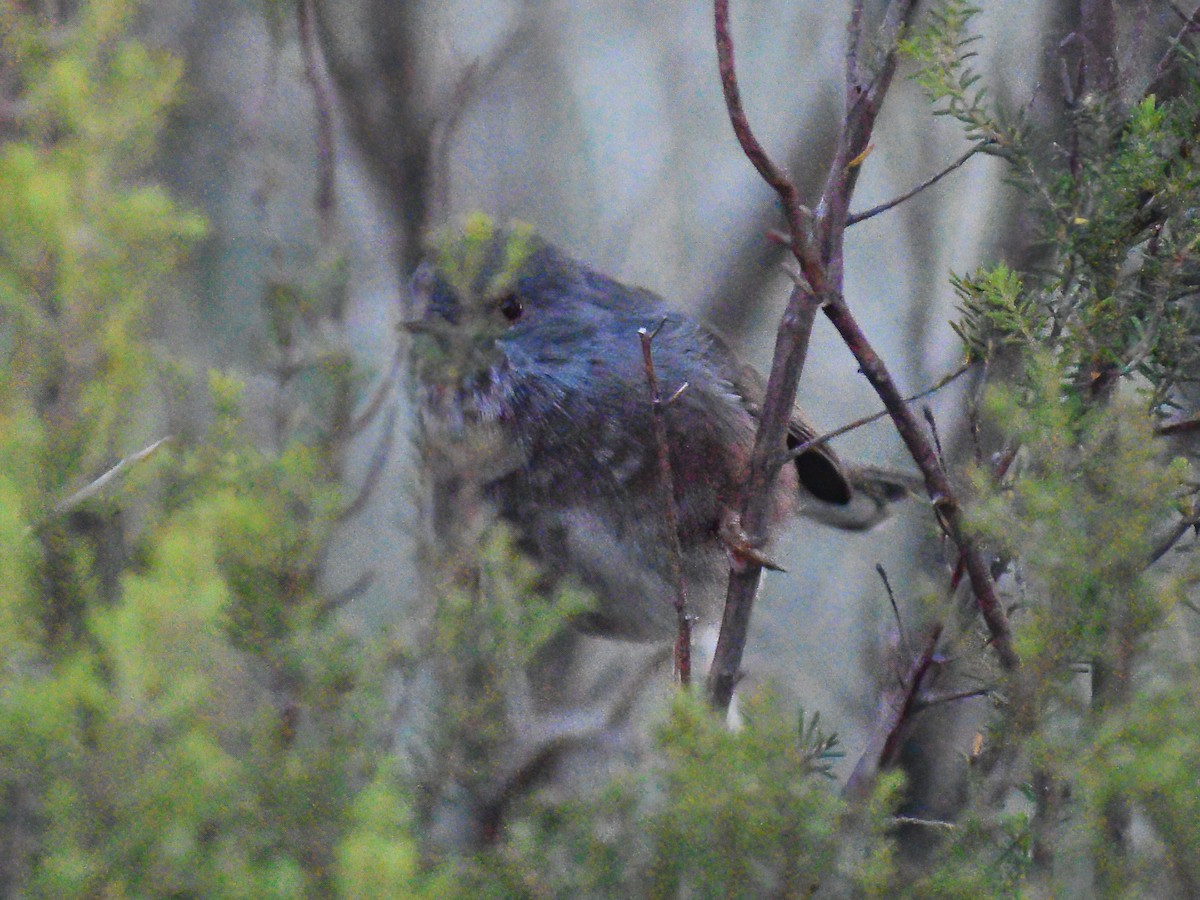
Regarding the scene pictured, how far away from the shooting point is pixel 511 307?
84.4 inches

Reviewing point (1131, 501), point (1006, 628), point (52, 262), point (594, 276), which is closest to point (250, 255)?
point (594, 276)

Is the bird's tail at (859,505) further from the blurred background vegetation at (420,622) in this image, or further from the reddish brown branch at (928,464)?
the reddish brown branch at (928,464)

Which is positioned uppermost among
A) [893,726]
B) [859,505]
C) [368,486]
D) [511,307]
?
[511,307]

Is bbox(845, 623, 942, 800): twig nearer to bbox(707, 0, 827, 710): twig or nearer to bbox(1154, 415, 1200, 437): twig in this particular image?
bbox(707, 0, 827, 710): twig

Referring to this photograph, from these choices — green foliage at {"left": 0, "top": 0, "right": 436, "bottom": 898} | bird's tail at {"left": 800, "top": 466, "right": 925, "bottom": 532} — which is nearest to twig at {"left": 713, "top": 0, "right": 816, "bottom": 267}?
green foliage at {"left": 0, "top": 0, "right": 436, "bottom": 898}

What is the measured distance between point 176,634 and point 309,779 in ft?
0.53

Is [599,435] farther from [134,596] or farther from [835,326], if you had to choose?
[134,596]

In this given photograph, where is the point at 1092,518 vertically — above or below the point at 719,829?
above

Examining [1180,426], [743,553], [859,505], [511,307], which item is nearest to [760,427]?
[743,553]

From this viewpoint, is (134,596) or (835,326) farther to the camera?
A: (835,326)

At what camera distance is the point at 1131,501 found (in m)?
0.87

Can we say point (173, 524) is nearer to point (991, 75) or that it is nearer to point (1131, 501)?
point (1131, 501)

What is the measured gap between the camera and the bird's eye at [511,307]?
2.10 m

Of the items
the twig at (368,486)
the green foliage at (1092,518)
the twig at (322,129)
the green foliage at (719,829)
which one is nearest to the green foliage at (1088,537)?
the green foliage at (1092,518)
